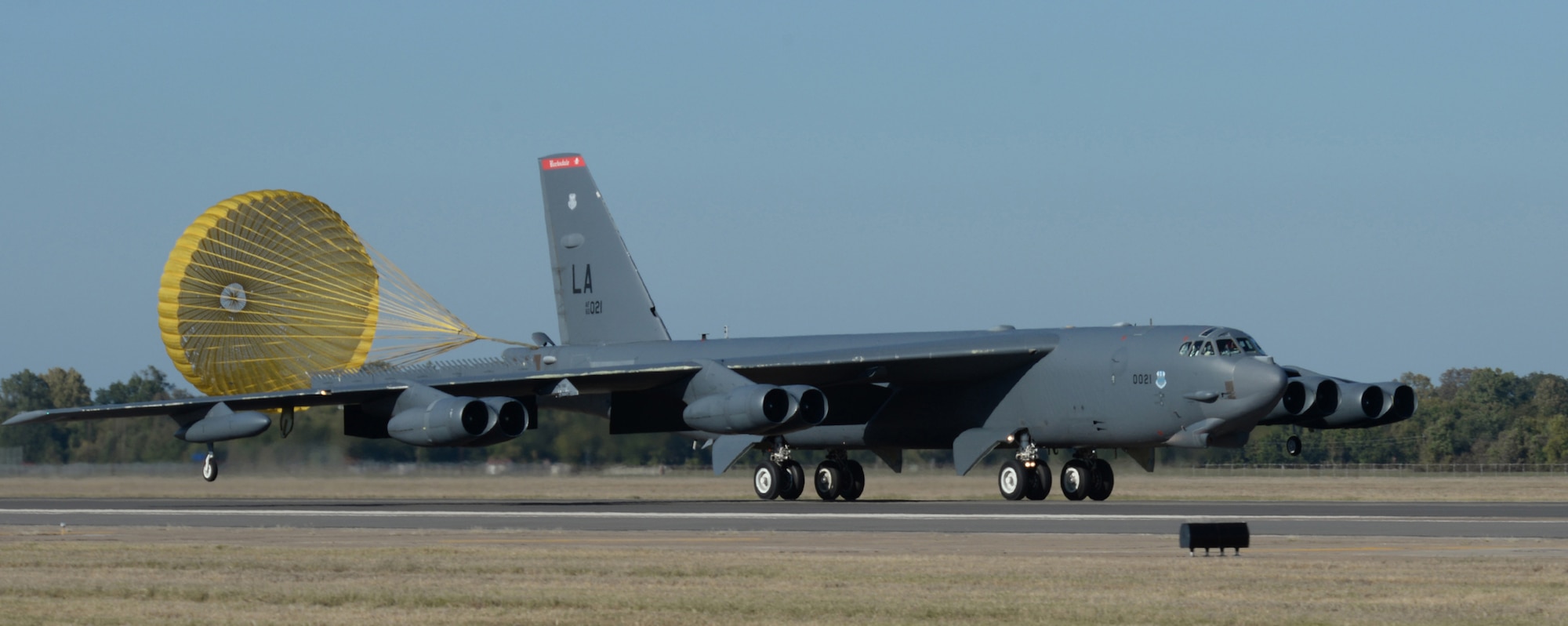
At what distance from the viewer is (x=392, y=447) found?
134 feet

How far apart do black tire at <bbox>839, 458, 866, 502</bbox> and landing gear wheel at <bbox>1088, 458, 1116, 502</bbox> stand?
4331 mm

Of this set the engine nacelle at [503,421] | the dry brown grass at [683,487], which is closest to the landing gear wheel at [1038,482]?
the dry brown grass at [683,487]

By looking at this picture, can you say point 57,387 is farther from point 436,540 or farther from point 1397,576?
point 1397,576

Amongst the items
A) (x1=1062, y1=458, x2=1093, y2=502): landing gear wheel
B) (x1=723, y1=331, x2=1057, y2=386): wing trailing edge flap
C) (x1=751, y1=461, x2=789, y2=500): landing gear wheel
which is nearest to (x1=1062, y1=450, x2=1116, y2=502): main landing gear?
(x1=1062, y1=458, x2=1093, y2=502): landing gear wheel

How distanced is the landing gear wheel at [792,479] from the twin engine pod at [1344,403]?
7867mm

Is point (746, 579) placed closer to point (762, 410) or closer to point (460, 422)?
point (762, 410)

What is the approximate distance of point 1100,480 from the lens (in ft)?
102

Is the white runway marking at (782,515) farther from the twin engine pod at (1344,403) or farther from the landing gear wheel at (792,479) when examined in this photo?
the landing gear wheel at (792,479)

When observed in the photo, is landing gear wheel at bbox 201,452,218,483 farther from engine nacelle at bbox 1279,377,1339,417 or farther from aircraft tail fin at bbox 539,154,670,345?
engine nacelle at bbox 1279,377,1339,417

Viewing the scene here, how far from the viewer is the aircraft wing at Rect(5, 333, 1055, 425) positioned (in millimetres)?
30641

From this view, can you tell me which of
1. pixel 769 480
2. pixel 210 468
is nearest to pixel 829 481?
pixel 769 480

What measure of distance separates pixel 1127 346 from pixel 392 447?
17497 millimetres

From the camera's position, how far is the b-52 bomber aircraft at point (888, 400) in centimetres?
2923

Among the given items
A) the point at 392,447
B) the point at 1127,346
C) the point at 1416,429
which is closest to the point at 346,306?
the point at 392,447
